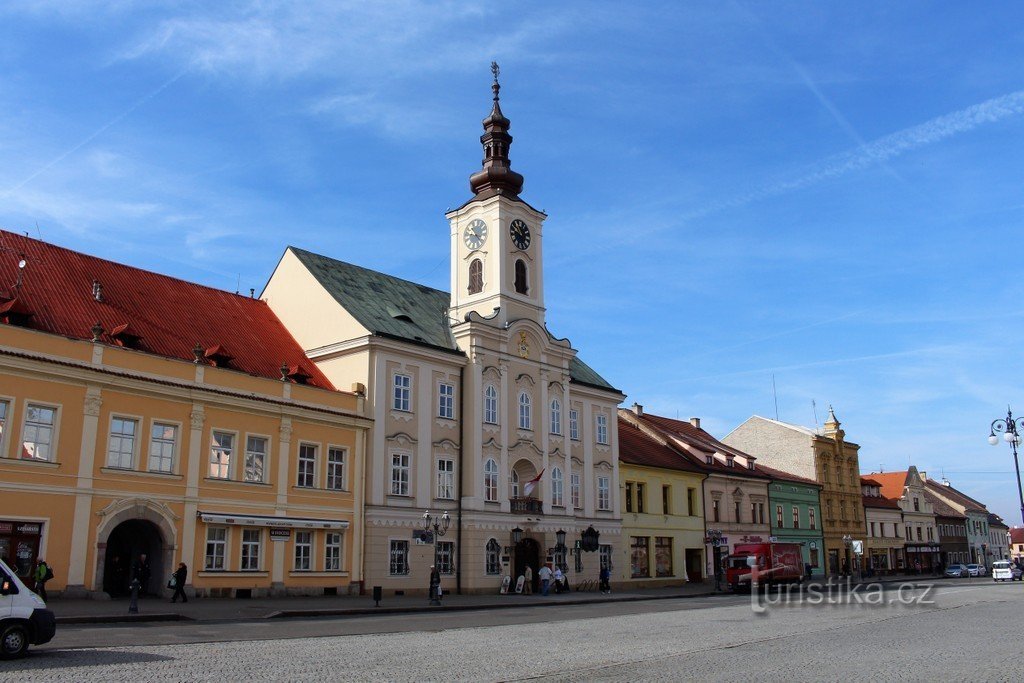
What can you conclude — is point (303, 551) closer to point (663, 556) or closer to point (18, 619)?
point (18, 619)

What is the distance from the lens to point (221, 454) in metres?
33.2

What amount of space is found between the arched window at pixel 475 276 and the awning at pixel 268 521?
1471 cm

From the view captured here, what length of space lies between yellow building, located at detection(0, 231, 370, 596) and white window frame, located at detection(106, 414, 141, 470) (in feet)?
0.15

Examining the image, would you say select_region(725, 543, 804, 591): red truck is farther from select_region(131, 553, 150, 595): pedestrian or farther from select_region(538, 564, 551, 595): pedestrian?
A: select_region(131, 553, 150, 595): pedestrian

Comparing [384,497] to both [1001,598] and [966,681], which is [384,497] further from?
[966,681]

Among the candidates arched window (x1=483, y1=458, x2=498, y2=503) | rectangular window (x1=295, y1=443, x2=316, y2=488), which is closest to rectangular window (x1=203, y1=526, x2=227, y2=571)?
rectangular window (x1=295, y1=443, x2=316, y2=488)

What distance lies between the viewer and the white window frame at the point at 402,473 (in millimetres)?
38844

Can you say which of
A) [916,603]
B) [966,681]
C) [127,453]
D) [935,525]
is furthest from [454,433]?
[935,525]

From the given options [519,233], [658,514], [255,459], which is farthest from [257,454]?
[658,514]

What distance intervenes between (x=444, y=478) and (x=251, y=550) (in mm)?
9749

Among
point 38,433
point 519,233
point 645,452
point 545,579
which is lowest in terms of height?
point 545,579

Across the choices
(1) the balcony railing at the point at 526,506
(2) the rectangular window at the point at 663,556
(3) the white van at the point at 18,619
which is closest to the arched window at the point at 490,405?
(1) the balcony railing at the point at 526,506

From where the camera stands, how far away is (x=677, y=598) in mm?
39969

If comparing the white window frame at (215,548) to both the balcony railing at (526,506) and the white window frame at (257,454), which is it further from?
the balcony railing at (526,506)
